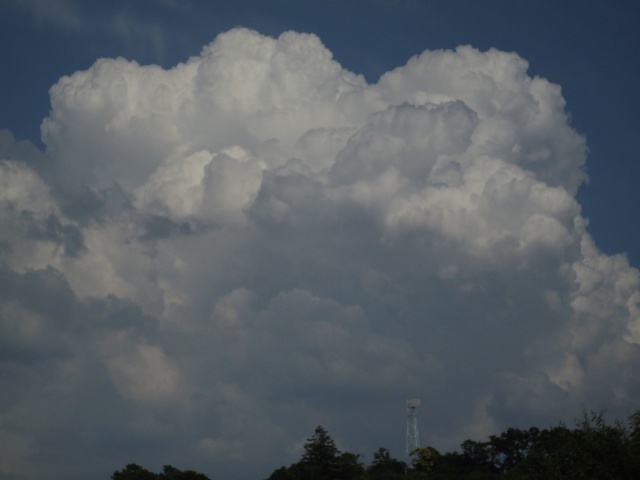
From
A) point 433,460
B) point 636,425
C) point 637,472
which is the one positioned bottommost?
point 637,472

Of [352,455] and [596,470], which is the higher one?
[352,455]

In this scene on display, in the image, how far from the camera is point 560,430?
82000mm

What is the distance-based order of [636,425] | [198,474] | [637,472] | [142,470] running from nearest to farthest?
1. [637,472]
2. [636,425]
3. [198,474]
4. [142,470]

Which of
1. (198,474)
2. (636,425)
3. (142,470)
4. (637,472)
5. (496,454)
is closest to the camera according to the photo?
(637,472)

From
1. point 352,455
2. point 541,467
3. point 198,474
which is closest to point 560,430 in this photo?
point 541,467

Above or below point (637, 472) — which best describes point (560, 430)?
above

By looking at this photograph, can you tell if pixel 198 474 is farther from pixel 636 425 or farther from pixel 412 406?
pixel 636 425

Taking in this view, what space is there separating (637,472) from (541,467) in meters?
9.85

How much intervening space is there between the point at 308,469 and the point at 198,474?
961 inches

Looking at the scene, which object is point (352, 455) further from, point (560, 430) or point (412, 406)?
point (560, 430)

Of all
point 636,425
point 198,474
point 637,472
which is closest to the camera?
point 637,472

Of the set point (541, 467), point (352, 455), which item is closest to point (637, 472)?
point (541, 467)

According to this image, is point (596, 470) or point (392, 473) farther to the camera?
point (392, 473)

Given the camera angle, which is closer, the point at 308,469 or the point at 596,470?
the point at 596,470
